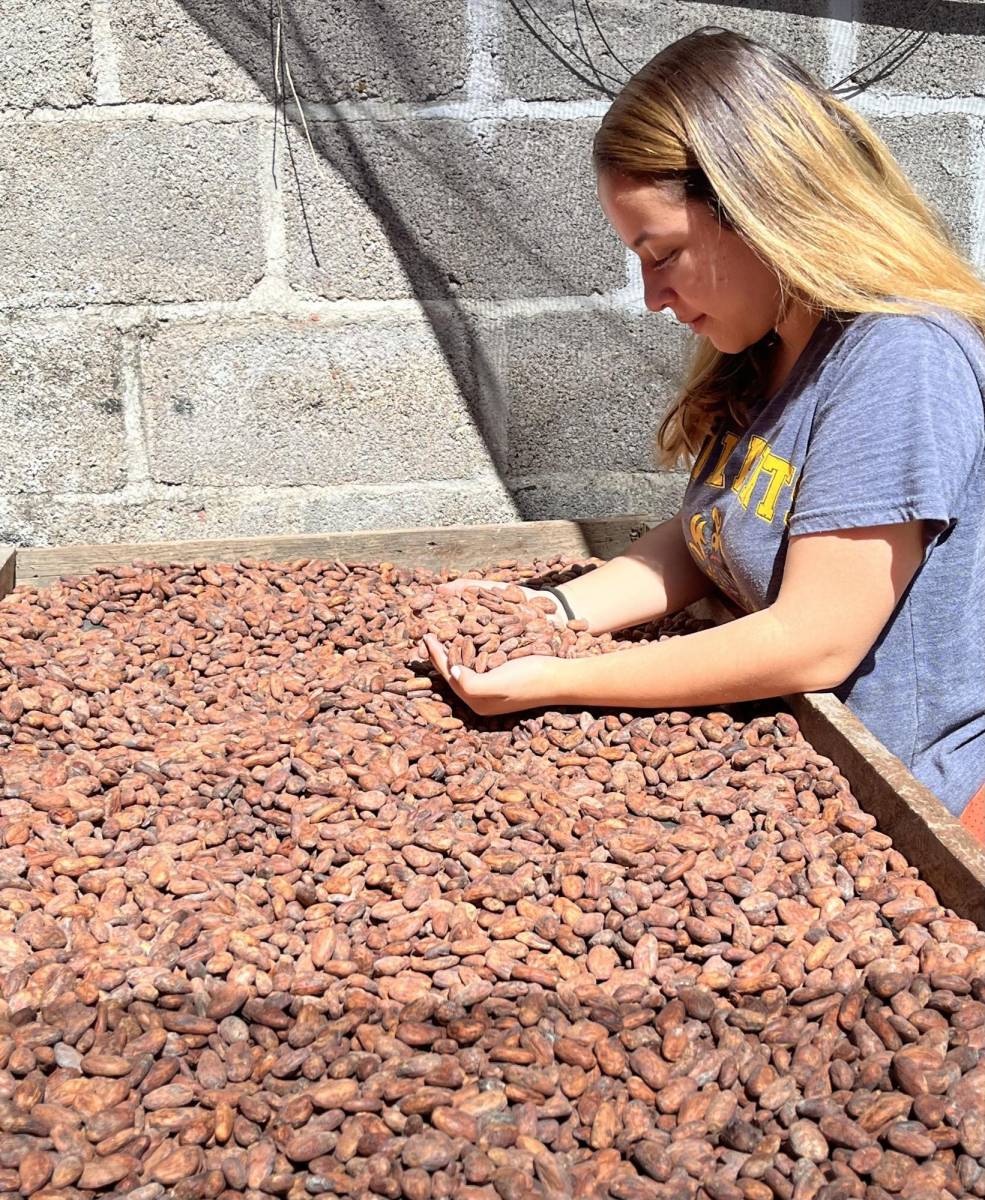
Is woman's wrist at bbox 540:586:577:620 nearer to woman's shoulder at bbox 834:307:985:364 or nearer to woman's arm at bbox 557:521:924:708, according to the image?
woman's arm at bbox 557:521:924:708

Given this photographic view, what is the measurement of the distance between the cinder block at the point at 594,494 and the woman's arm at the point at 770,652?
0.95m

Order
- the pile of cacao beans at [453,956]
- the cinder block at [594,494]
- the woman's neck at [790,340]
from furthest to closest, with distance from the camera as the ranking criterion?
the cinder block at [594,494], the woman's neck at [790,340], the pile of cacao beans at [453,956]

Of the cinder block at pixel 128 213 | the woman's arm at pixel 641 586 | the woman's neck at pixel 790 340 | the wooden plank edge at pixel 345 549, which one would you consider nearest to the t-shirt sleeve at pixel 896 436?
the woman's neck at pixel 790 340

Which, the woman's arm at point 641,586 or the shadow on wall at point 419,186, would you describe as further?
the shadow on wall at point 419,186

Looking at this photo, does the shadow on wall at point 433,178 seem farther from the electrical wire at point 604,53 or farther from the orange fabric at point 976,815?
the orange fabric at point 976,815

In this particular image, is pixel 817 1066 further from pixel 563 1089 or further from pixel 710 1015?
pixel 563 1089

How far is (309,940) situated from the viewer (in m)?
1.20

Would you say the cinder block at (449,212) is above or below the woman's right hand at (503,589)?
above

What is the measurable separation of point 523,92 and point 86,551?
4.16 feet

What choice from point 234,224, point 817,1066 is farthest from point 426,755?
point 234,224

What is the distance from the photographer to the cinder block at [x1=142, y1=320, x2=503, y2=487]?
94.6 inches

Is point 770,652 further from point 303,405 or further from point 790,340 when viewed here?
point 303,405

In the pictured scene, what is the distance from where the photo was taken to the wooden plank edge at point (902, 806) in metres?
1.21

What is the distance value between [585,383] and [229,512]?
0.83 m
